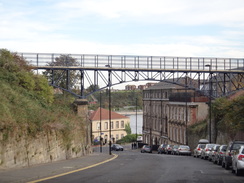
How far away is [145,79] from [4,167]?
34.0 meters

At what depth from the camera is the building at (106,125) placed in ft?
339

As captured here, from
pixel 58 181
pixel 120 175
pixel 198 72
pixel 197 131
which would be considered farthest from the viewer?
pixel 197 131

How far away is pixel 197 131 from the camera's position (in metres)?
65.1

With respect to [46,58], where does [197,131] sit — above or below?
below

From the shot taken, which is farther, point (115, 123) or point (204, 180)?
point (115, 123)

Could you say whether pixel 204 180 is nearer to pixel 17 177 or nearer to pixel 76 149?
pixel 17 177

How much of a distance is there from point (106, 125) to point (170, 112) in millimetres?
26202

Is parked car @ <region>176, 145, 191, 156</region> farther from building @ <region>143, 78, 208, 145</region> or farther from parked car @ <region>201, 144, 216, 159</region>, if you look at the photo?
building @ <region>143, 78, 208, 145</region>

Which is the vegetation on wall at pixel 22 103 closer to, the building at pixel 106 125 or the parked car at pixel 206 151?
the parked car at pixel 206 151

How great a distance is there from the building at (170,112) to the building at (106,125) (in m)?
8.95

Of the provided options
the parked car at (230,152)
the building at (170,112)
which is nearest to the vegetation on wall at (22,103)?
the parked car at (230,152)

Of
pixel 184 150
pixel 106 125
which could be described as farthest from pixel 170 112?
pixel 184 150

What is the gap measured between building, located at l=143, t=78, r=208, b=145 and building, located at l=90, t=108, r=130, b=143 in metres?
8.95

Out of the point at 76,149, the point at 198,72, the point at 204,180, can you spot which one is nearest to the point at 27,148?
the point at 204,180
